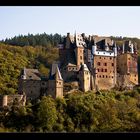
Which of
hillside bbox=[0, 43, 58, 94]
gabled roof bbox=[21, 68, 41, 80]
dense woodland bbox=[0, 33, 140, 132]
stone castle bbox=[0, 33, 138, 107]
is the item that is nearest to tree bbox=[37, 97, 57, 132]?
dense woodland bbox=[0, 33, 140, 132]

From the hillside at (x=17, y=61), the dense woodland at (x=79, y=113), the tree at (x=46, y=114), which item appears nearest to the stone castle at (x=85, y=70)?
the dense woodland at (x=79, y=113)

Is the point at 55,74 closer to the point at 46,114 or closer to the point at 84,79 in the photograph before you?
the point at 84,79

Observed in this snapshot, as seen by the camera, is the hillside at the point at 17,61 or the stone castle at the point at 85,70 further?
the hillside at the point at 17,61

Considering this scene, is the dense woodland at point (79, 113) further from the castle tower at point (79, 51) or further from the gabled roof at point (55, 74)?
the castle tower at point (79, 51)

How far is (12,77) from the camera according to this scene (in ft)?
130

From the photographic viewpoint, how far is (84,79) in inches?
1207

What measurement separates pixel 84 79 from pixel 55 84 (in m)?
2.01

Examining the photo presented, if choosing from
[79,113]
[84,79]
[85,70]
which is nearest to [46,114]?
[79,113]

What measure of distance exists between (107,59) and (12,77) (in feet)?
31.6

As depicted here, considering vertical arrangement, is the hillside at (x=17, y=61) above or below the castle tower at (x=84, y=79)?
above

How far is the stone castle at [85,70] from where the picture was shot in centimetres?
2994

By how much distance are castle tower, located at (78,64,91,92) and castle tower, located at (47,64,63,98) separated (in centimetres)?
134
